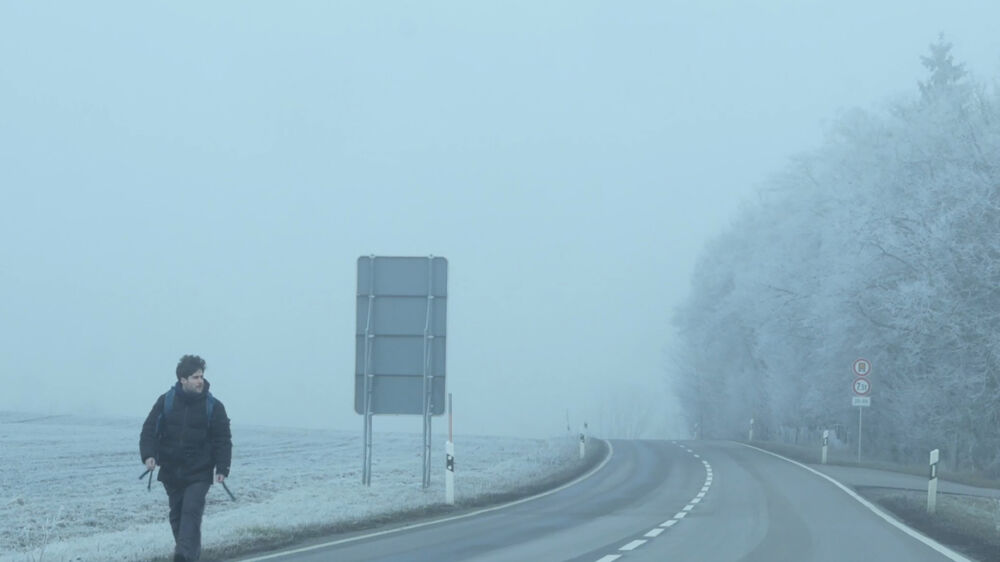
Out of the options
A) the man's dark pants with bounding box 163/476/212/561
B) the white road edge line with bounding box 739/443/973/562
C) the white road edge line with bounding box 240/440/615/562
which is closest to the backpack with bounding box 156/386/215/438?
the man's dark pants with bounding box 163/476/212/561

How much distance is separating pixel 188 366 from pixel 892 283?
3299cm

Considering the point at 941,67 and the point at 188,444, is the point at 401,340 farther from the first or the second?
the point at 941,67

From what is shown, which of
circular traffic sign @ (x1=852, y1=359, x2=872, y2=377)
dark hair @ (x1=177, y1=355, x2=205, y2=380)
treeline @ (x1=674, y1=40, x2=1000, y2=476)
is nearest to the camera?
dark hair @ (x1=177, y1=355, x2=205, y2=380)

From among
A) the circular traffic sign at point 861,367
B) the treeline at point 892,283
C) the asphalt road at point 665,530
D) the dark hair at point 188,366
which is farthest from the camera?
the circular traffic sign at point 861,367

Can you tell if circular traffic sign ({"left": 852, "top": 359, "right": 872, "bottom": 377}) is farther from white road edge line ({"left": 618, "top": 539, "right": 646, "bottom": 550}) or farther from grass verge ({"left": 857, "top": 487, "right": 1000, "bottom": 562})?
white road edge line ({"left": 618, "top": 539, "right": 646, "bottom": 550})

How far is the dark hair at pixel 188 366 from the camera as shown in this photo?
11133 millimetres

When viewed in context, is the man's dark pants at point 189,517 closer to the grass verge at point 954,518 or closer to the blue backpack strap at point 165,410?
the blue backpack strap at point 165,410

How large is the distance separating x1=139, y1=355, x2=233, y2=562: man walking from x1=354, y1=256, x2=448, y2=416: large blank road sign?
1298 centimetres

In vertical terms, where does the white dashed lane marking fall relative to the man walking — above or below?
below

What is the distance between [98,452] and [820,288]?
1023 inches

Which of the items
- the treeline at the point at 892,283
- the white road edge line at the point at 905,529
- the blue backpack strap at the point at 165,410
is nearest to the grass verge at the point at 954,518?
the white road edge line at the point at 905,529

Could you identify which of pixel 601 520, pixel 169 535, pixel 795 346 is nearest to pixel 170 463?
pixel 169 535

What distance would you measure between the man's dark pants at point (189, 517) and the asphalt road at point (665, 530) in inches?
99.3

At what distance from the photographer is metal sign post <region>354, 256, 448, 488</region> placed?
80.2 feet
